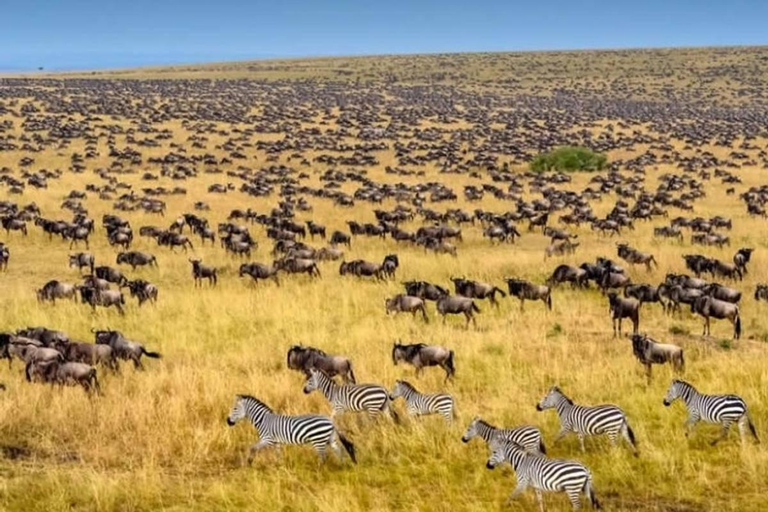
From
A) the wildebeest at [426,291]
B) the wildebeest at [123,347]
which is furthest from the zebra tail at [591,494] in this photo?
the wildebeest at [426,291]

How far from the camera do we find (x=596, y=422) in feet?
38.0

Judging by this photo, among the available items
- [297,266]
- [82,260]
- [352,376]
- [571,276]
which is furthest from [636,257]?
[82,260]

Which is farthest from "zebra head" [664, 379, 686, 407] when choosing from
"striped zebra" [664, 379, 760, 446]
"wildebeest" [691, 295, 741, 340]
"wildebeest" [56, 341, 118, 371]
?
"wildebeest" [56, 341, 118, 371]

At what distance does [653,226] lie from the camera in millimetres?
38875

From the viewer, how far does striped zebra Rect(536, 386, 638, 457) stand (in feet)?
37.8

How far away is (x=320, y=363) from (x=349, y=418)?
2203 millimetres

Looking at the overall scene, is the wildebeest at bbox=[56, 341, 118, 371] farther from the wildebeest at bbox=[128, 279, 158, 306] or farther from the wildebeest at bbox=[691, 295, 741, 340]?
the wildebeest at bbox=[691, 295, 741, 340]

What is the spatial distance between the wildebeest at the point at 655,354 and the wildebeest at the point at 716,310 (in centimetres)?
479

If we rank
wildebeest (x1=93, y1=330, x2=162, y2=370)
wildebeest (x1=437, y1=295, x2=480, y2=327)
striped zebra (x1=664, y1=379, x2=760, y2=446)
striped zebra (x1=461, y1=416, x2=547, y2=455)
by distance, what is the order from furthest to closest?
wildebeest (x1=437, y1=295, x2=480, y2=327) < wildebeest (x1=93, y1=330, x2=162, y2=370) < striped zebra (x1=664, y1=379, x2=760, y2=446) < striped zebra (x1=461, y1=416, x2=547, y2=455)

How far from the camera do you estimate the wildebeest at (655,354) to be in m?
15.7

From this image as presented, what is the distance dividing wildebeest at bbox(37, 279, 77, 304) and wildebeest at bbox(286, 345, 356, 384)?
Result: 10619 mm

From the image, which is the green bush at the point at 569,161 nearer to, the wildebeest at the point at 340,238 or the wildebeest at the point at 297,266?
the wildebeest at the point at 340,238

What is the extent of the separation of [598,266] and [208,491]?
18435 millimetres

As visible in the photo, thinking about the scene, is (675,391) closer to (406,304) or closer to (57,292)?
(406,304)
